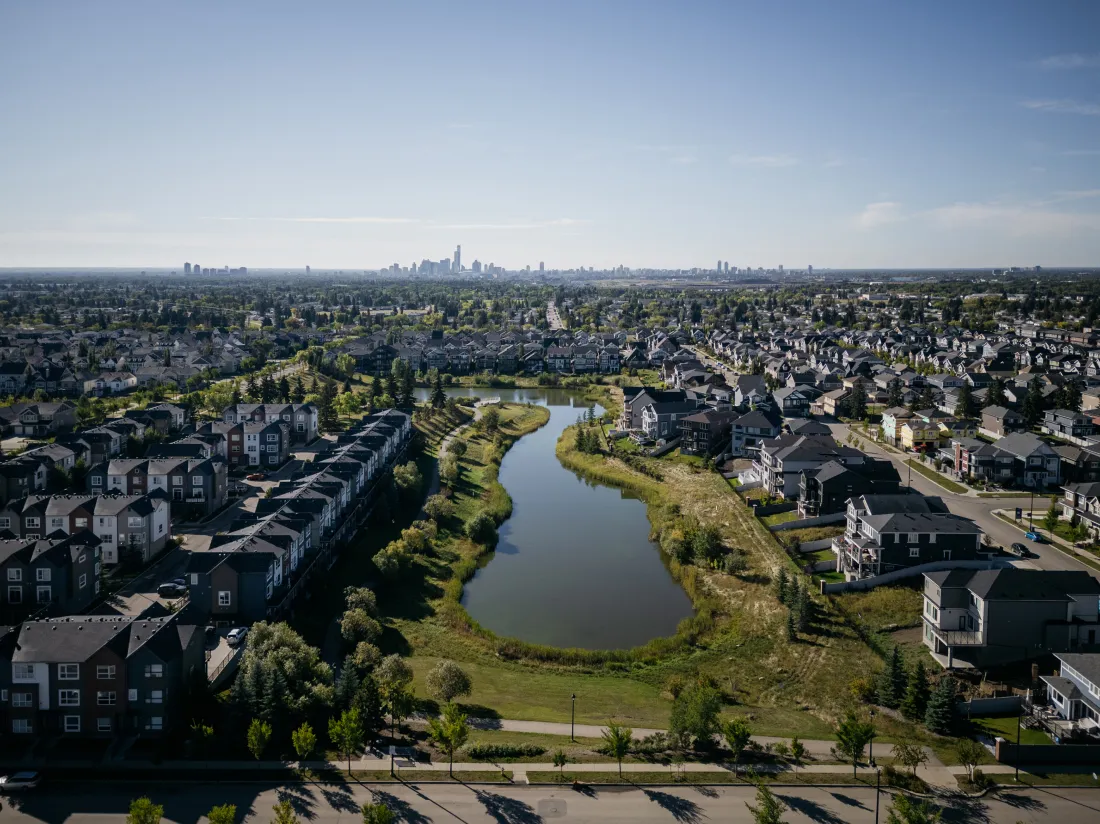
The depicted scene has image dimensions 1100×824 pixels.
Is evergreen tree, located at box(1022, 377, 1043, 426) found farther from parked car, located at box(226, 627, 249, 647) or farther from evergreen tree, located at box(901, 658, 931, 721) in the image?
parked car, located at box(226, 627, 249, 647)

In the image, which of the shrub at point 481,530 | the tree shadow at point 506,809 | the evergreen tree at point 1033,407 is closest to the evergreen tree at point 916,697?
the tree shadow at point 506,809

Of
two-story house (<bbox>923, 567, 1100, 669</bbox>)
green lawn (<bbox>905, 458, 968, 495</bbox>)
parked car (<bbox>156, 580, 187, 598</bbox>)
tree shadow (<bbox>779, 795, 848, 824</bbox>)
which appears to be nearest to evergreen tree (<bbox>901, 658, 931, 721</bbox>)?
two-story house (<bbox>923, 567, 1100, 669</bbox>)

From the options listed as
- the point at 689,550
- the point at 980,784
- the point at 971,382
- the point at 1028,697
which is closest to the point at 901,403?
the point at 971,382

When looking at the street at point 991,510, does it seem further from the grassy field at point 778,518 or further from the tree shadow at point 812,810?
the tree shadow at point 812,810

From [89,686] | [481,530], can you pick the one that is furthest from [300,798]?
[481,530]

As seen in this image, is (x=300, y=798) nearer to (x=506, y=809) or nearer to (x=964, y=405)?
(x=506, y=809)
